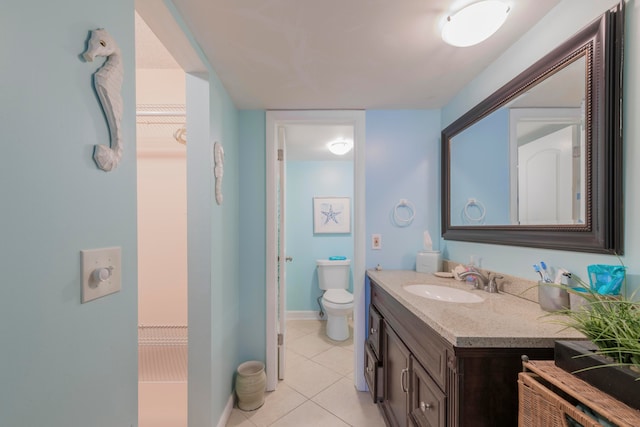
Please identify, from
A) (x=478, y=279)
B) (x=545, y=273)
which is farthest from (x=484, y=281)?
(x=545, y=273)

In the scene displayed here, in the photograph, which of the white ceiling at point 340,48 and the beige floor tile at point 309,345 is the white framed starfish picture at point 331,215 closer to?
the beige floor tile at point 309,345

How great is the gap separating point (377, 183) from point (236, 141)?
1151 mm

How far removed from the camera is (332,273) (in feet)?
10.5

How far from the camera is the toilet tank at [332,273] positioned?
→ 125 inches

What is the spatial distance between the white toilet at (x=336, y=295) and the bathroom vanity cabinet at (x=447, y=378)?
1203mm

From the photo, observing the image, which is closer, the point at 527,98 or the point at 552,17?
the point at 552,17

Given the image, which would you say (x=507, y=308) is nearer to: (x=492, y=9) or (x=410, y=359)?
(x=410, y=359)

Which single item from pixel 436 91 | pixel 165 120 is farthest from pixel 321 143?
pixel 165 120

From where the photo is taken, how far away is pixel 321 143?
2736 millimetres

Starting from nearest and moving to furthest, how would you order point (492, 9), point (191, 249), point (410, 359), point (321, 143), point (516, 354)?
point (516, 354) < point (492, 9) < point (410, 359) < point (191, 249) < point (321, 143)

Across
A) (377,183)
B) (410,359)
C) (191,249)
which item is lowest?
(410,359)

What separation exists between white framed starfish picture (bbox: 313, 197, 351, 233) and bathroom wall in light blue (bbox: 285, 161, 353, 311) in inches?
2.6

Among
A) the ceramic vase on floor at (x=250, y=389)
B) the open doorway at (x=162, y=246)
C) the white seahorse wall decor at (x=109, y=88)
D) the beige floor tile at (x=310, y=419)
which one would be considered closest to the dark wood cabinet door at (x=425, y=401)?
the beige floor tile at (x=310, y=419)

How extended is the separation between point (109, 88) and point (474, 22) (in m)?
1.31
